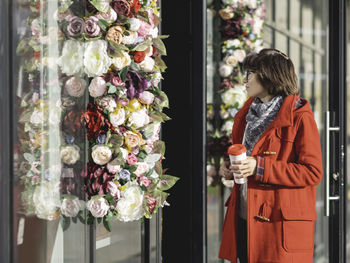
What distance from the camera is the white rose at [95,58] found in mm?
2156

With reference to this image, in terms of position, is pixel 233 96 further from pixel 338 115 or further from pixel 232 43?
pixel 338 115

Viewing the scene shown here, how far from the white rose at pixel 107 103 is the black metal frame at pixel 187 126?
85cm

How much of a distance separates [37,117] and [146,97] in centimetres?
62

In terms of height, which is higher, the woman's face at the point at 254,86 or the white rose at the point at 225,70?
the white rose at the point at 225,70

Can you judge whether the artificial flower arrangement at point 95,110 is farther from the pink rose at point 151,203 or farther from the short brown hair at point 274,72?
the short brown hair at point 274,72

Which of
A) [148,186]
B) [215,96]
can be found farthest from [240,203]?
[215,96]

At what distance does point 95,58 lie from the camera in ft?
7.09

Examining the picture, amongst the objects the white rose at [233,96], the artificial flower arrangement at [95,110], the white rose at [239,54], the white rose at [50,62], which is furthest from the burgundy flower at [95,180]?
the white rose at [239,54]

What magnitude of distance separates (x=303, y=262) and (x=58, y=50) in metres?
1.44

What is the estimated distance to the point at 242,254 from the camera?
8.29ft

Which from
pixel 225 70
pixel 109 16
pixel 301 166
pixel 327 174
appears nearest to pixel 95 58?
pixel 109 16

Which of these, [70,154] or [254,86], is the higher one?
[254,86]

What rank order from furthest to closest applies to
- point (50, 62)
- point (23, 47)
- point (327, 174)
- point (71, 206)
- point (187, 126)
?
point (327, 174) → point (187, 126) → point (71, 206) → point (50, 62) → point (23, 47)

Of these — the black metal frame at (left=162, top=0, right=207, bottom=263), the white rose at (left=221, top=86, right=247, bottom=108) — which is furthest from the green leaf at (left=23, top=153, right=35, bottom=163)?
the white rose at (left=221, top=86, right=247, bottom=108)
